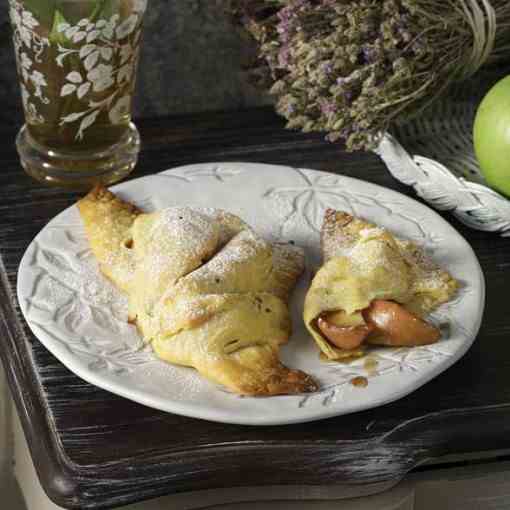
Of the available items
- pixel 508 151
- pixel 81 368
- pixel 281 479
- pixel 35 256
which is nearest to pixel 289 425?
pixel 281 479

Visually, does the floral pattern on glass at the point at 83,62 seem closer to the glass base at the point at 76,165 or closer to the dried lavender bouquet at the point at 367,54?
the glass base at the point at 76,165

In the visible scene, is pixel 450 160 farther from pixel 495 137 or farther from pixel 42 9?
pixel 42 9

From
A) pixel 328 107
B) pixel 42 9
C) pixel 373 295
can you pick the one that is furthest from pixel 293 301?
pixel 42 9

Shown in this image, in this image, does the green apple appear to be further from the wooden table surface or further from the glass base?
the glass base

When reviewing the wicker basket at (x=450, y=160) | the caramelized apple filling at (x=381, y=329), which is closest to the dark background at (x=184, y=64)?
the wicker basket at (x=450, y=160)

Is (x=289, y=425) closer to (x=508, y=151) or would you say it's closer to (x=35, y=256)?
(x=35, y=256)

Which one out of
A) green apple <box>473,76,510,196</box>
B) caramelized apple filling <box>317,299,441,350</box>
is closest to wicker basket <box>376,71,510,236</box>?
green apple <box>473,76,510,196</box>
